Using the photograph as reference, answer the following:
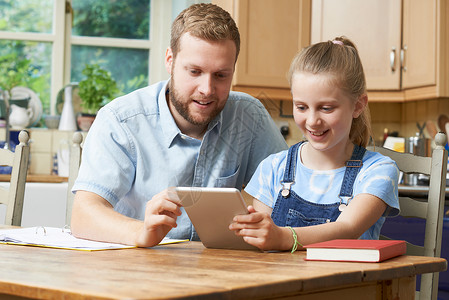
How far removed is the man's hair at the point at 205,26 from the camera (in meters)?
1.54

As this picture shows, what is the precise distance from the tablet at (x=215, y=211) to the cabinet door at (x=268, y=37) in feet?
8.46

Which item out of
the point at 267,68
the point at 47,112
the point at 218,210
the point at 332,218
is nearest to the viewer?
the point at 218,210

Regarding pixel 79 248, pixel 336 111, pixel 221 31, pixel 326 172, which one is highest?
pixel 221 31

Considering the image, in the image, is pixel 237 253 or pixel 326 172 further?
pixel 326 172

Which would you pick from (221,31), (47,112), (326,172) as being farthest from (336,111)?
(47,112)

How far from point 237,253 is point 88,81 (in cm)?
306

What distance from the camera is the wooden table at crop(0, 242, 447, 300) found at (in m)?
0.79

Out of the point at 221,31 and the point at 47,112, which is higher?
the point at 221,31

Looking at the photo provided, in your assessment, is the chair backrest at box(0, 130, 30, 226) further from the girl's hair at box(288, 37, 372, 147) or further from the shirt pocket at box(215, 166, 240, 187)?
the girl's hair at box(288, 37, 372, 147)

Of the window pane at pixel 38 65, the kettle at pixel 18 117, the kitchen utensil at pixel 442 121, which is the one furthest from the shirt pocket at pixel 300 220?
the window pane at pixel 38 65

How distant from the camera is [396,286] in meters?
1.06

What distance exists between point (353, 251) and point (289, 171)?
1.61 ft

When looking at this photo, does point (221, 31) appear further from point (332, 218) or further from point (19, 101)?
point (19, 101)

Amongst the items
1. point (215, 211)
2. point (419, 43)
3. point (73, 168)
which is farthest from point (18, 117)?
point (215, 211)
